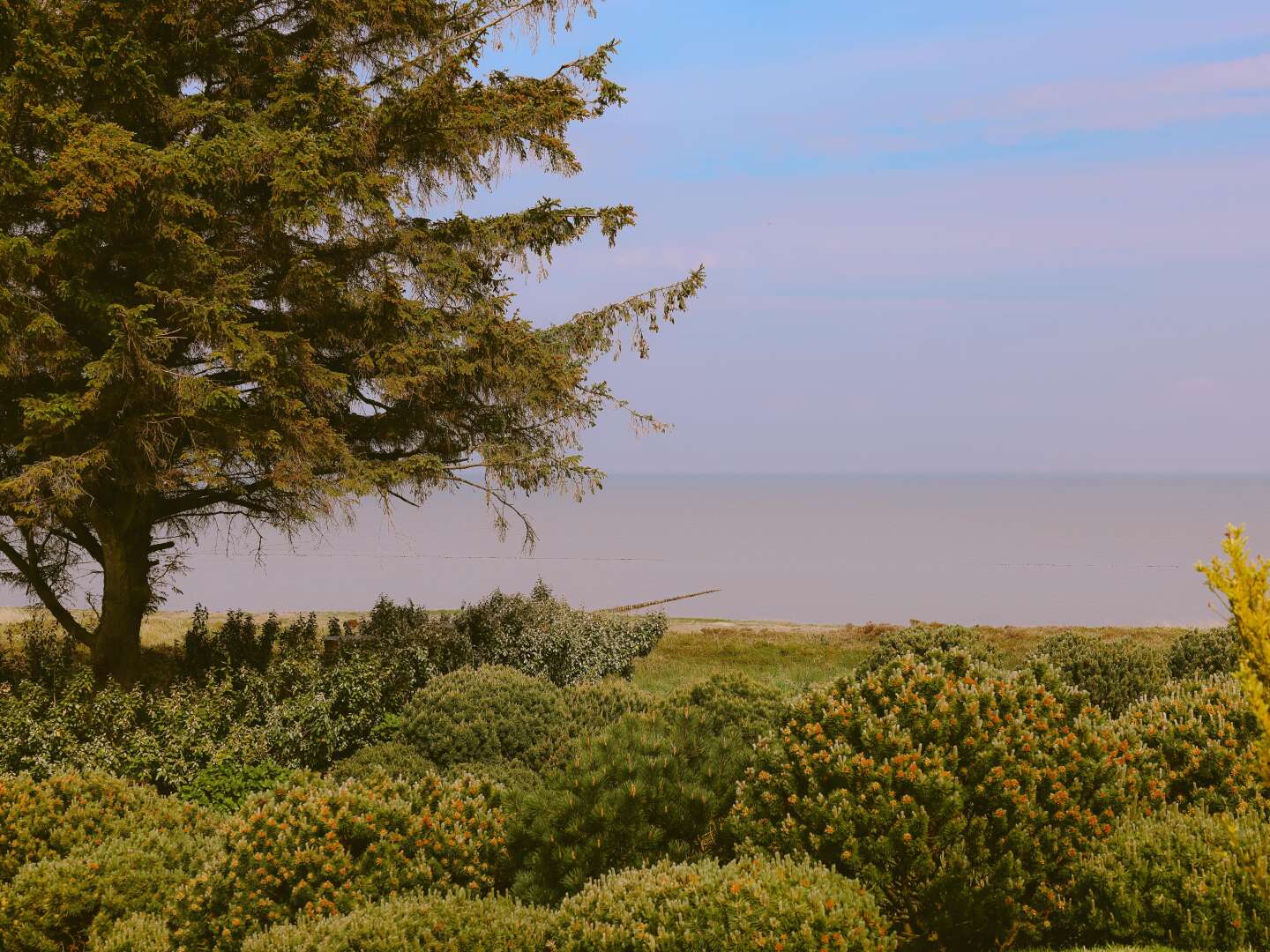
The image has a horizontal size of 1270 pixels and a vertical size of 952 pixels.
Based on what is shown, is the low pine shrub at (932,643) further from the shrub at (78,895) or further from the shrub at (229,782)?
the shrub at (78,895)

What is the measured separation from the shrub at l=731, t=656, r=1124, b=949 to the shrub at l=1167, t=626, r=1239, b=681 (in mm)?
7923

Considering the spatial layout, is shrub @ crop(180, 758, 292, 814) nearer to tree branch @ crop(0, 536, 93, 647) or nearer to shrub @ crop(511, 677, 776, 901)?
tree branch @ crop(0, 536, 93, 647)

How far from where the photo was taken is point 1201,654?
13688mm

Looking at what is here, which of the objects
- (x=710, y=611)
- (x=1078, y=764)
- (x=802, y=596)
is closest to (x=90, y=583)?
(x=1078, y=764)

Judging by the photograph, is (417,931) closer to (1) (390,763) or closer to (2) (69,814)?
(2) (69,814)

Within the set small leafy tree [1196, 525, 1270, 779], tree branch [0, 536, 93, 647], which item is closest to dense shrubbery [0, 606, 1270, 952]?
small leafy tree [1196, 525, 1270, 779]

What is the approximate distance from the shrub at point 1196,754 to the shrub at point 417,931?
4.58m

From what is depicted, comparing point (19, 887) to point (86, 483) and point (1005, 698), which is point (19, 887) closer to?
point (1005, 698)

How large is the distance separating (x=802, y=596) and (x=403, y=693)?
38.6 meters

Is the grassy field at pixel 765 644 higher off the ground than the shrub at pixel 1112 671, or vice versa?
the shrub at pixel 1112 671

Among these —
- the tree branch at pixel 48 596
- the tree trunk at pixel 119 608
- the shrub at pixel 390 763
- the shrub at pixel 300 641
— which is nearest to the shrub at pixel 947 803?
the shrub at pixel 390 763

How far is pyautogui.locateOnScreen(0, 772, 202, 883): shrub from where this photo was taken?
7.98m

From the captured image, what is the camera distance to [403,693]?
14234 millimetres

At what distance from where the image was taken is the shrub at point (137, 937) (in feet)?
21.0
